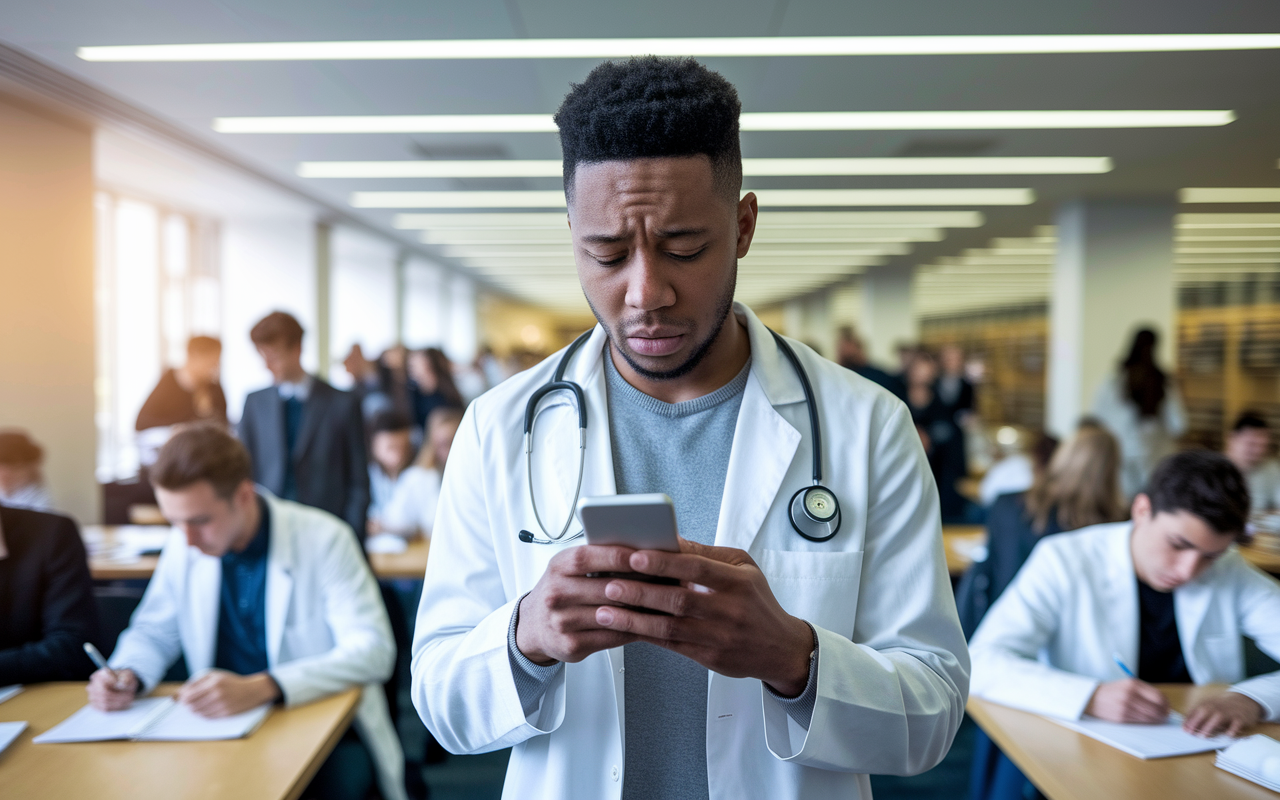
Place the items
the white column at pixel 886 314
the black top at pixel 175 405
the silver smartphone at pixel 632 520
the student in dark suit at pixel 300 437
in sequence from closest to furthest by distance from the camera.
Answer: the silver smartphone at pixel 632 520, the student in dark suit at pixel 300 437, the black top at pixel 175 405, the white column at pixel 886 314

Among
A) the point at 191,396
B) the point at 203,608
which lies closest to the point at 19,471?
the point at 203,608

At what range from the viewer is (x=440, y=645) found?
1088 millimetres

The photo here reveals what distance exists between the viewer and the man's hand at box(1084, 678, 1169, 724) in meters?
1.87

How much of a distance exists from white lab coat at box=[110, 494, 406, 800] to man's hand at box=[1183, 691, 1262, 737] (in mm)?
2064

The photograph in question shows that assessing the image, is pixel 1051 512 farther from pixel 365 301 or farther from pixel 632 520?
pixel 365 301

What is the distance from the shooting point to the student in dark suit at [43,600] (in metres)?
2.12

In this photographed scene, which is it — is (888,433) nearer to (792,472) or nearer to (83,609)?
(792,472)

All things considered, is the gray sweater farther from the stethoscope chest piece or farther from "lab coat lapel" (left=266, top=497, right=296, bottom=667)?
"lab coat lapel" (left=266, top=497, right=296, bottom=667)

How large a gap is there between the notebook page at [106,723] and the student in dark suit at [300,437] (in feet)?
5.96

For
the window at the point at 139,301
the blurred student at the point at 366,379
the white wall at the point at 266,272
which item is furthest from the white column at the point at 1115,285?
the window at the point at 139,301

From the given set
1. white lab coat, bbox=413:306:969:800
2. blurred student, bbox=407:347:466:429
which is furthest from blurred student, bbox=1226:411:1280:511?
blurred student, bbox=407:347:466:429

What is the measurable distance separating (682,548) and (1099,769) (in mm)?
1433

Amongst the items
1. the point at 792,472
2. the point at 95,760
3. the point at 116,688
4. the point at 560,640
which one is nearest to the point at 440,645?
the point at 560,640

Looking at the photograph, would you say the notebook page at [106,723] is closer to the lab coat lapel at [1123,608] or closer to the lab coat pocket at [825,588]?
the lab coat pocket at [825,588]
